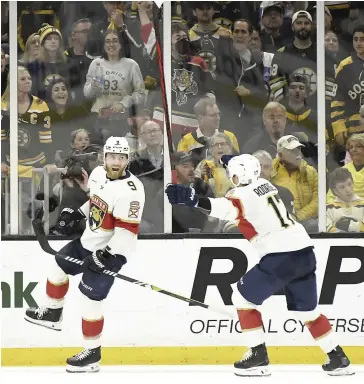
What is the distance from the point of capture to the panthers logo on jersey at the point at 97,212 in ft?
18.8

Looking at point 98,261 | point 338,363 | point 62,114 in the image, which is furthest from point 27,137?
point 338,363

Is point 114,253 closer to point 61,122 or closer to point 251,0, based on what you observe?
point 61,122

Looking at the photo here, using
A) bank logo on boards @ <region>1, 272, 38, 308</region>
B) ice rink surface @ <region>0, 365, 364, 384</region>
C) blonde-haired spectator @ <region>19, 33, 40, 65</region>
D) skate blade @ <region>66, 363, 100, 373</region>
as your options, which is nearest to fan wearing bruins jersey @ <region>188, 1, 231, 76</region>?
blonde-haired spectator @ <region>19, 33, 40, 65</region>

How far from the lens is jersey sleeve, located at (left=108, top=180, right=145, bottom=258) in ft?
18.5

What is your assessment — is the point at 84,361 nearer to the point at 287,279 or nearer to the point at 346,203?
the point at 287,279

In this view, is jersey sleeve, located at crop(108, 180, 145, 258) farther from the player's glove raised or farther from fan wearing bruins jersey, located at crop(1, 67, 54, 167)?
fan wearing bruins jersey, located at crop(1, 67, 54, 167)

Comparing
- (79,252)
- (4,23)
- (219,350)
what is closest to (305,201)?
(219,350)

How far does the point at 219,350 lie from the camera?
243 inches

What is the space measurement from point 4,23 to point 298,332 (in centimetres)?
235

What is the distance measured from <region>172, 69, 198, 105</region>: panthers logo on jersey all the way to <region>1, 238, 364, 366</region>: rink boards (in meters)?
0.83

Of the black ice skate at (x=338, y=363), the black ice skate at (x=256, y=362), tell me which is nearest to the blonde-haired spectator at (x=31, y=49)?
the black ice skate at (x=256, y=362)

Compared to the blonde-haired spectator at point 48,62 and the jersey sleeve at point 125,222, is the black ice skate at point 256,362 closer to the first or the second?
the jersey sleeve at point 125,222

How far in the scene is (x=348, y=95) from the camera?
6.42 m

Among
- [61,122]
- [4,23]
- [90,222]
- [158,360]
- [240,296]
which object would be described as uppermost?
[4,23]
